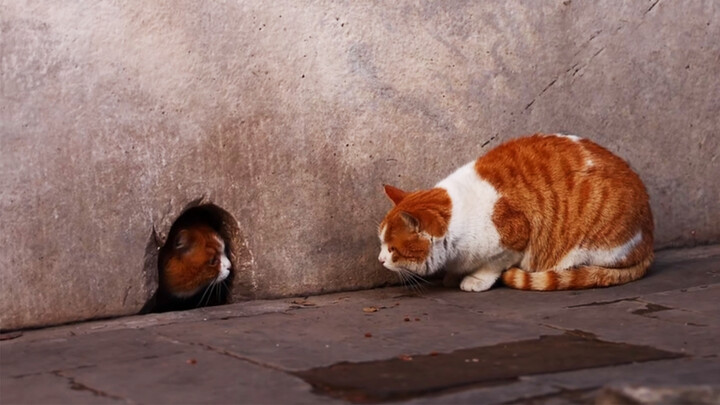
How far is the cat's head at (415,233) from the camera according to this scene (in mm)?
4973

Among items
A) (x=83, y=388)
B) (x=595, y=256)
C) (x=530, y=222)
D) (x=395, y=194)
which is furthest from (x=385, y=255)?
(x=83, y=388)

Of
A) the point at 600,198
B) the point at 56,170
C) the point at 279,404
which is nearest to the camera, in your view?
the point at 279,404

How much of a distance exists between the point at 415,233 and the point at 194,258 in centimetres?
101

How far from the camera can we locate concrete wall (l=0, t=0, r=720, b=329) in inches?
175

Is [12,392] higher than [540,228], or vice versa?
[540,228]

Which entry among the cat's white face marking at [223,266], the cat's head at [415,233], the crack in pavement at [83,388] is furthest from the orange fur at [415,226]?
the crack in pavement at [83,388]

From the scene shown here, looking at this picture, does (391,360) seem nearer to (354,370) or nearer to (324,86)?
(354,370)

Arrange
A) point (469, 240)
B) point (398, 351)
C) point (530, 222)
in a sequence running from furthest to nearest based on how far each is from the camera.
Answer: point (530, 222) < point (469, 240) < point (398, 351)

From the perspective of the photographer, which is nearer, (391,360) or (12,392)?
(12,392)

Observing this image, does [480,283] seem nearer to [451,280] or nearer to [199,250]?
[451,280]

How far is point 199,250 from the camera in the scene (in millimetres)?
5078

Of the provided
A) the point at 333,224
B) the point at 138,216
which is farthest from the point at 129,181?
the point at 333,224

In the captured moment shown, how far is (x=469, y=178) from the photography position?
5.14m

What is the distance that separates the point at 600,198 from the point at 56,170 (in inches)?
95.5
